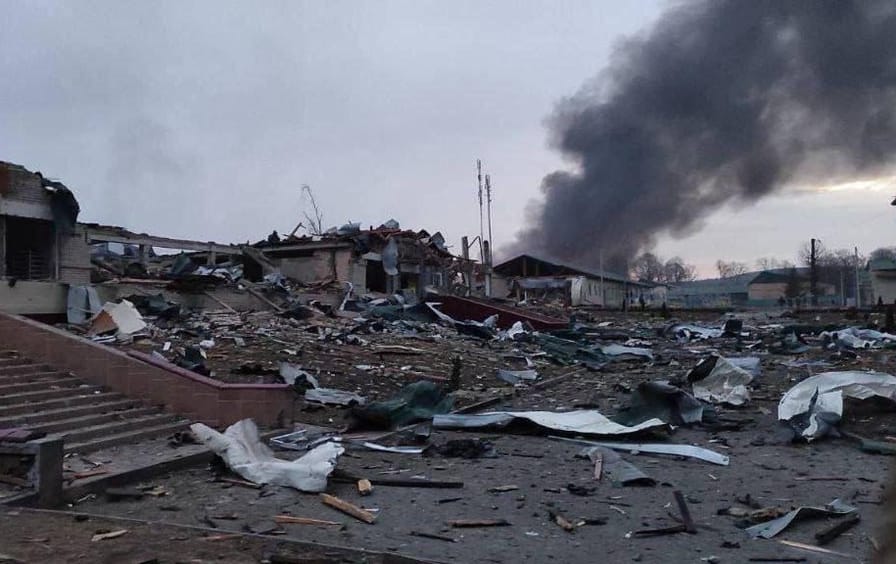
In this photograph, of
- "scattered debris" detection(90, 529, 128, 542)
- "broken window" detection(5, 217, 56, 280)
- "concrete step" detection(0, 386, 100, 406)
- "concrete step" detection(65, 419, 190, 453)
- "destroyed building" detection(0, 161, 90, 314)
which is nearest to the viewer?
"scattered debris" detection(90, 529, 128, 542)

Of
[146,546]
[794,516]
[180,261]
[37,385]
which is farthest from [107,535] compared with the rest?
[180,261]

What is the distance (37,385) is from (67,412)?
3.25ft

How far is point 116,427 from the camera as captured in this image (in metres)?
9.05

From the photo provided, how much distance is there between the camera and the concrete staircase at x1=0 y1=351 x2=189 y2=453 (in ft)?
28.0

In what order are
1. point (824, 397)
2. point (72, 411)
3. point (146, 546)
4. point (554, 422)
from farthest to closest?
point (554, 422) → point (824, 397) → point (72, 411) → point (146, 546)

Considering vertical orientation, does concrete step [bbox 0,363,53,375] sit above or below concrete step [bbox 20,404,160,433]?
above

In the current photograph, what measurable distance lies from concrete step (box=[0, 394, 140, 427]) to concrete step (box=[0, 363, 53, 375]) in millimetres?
1296

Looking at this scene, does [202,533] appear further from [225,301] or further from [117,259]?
[117,259]

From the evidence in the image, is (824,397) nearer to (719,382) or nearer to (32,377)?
(719,382)

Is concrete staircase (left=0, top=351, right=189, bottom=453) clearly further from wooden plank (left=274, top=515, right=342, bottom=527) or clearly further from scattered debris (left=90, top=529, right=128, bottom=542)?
wooden plank (left=274, top=515, right=342, bottom=527)

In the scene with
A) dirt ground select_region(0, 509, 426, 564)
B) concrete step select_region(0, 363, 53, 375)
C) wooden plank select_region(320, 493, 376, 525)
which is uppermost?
concrete step select_region(0, 363, 53, 375)

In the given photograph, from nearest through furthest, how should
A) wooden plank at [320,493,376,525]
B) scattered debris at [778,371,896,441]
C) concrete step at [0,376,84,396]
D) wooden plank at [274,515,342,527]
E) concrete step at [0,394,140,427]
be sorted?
wooden plank at [274,515,342,527] < wooden plank at [320,493,376,525] < concrete step at [0,394,140,427] < concrete step at [0,376,84,396] < scattered debris at [778,371,896,441]

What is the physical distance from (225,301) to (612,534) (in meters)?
19.3

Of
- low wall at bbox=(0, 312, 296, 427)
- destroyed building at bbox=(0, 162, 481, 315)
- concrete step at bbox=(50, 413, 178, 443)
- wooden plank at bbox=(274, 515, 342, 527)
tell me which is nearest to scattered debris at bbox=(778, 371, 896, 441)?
wooden plank at bbox=(274, 515, 342, 527)
